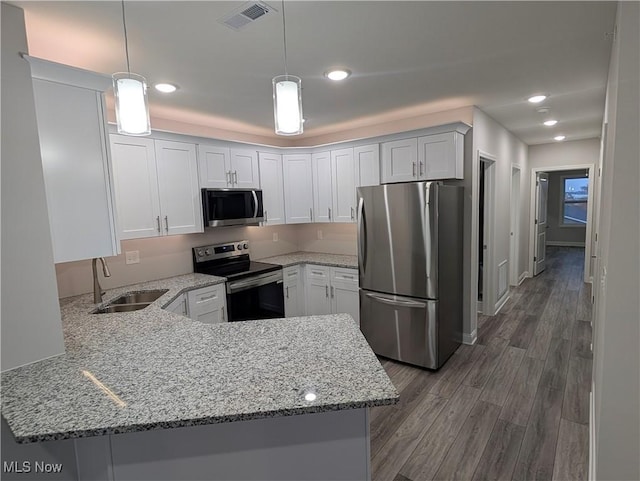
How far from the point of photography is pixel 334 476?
1298mm

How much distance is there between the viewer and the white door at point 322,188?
14.1 feet

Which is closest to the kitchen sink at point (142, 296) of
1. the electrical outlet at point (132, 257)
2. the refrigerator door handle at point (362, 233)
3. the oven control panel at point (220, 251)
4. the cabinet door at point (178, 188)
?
the electrical outlet at point (132, 257)

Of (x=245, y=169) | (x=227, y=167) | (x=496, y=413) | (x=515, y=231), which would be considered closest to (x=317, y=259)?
(x=245, y=169)

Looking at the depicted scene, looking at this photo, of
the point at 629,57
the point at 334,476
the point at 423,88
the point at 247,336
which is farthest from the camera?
the point at 423,88

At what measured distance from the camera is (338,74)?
2516mm

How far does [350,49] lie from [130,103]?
138cm

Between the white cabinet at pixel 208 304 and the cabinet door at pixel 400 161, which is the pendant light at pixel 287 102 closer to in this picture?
the white cabinet at pixel 208 304

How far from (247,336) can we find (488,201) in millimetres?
3736

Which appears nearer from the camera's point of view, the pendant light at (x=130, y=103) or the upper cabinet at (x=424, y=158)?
the pendant light at (x=130, y=103)

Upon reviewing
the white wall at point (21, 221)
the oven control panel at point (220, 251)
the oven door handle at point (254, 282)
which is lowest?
the oven door handle at point (254, 282)

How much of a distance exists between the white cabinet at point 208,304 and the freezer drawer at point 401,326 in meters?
1.44

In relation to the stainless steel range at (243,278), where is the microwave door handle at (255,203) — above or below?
above

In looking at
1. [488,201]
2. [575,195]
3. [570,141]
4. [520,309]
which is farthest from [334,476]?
[575,195]

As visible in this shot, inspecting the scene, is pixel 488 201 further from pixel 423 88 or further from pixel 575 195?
pixel 575 195
